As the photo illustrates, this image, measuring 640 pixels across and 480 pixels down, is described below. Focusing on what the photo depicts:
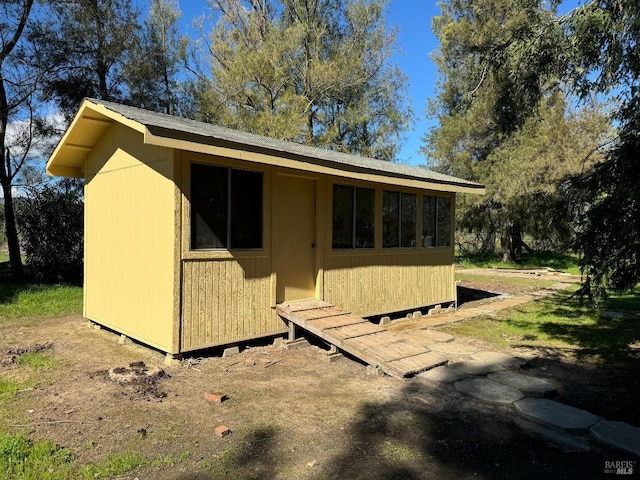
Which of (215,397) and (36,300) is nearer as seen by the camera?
(215,397)

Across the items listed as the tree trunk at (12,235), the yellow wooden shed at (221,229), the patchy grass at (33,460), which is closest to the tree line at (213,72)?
the tree trunk at (12,235)

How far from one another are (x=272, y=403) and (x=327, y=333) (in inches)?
62.4

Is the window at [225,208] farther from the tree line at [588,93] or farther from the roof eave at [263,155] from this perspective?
the tree line at [588,93]

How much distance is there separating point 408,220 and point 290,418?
5.32m

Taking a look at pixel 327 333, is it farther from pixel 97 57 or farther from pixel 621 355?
pixel 97 57

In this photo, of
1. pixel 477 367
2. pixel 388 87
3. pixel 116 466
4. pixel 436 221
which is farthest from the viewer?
pixel 388 87

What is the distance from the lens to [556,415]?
3654mm

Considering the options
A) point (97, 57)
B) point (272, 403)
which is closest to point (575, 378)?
point (272, 403)

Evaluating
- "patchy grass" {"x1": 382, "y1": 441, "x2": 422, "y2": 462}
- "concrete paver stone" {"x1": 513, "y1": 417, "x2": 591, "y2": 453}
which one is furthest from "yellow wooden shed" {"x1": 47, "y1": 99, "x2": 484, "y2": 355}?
"concrete paver stone" {"x1": 513, "y1": 417, "x2": 591, "y2": 453}

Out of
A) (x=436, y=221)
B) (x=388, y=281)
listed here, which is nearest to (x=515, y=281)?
(x=436, y=221)

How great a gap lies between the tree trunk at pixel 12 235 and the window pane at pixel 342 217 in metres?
9.28

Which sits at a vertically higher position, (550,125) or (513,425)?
(550,125)

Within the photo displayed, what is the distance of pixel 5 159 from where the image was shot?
38.7ft

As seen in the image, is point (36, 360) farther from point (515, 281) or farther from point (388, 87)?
point (388, 87)
